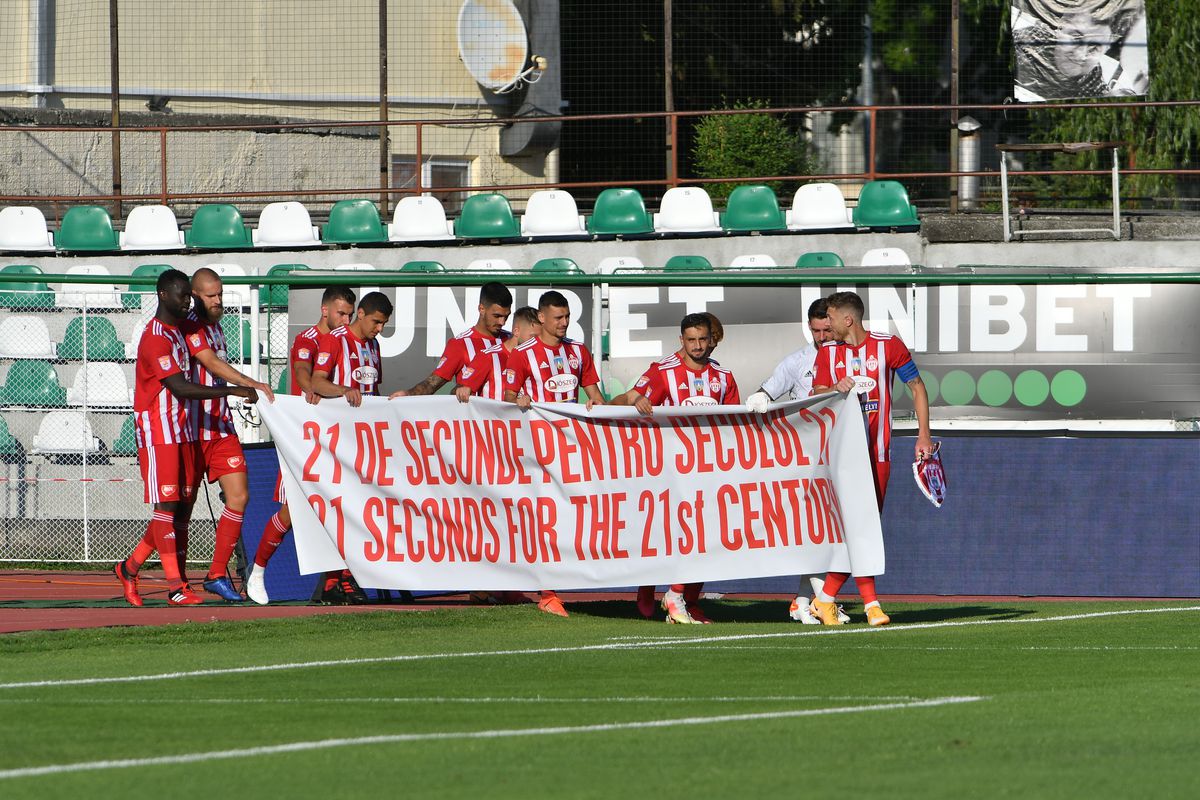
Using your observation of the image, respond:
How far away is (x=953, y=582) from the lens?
1318 cm

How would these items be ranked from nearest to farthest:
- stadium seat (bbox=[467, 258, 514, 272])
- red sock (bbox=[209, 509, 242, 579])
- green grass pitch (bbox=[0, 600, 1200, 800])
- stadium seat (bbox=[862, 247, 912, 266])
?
green grass pitch (bbox=[0, 600, 1200, 800]), red sock (bbox=[209, 509, 242, 579]), stadium seat (bbox=[862, 247, 912, 266]), stadium seat (bbox=[467, 258, 514, 272])

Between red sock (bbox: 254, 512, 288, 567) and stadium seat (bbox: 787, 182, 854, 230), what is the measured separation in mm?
11129

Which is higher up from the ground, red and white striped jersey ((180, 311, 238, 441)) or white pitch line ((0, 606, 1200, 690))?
red and white striped jersey ((180, 311, 238, 441))

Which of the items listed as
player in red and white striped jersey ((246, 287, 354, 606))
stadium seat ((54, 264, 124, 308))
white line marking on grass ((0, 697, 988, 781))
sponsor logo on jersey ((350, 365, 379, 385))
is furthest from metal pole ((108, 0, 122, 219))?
white line marking on grass ((0, 697, 988, 781))

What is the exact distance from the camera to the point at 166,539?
1115 centimetres

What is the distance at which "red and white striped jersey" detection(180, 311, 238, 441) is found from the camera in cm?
1110

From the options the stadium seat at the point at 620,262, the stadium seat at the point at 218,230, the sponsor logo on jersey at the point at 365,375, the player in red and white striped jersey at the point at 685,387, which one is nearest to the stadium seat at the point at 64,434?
the sponsor logo on jersey at the point at 365,375

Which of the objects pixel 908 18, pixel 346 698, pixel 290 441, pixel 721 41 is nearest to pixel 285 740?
pixel 346 698

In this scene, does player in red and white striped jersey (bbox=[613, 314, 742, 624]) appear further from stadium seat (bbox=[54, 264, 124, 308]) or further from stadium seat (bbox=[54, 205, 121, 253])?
stadium seat (bbox=[54, 205, 121, 253])

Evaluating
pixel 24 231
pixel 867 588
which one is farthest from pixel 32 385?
pixel 867 588

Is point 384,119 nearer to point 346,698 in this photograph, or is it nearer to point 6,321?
point 6,321

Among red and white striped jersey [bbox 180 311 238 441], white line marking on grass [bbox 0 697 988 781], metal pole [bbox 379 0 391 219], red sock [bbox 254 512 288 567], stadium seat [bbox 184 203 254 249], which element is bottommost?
white line marking on grass [bbox 0 697 988 781]

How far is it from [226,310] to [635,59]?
1717 cm

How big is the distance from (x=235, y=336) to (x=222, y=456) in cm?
406
